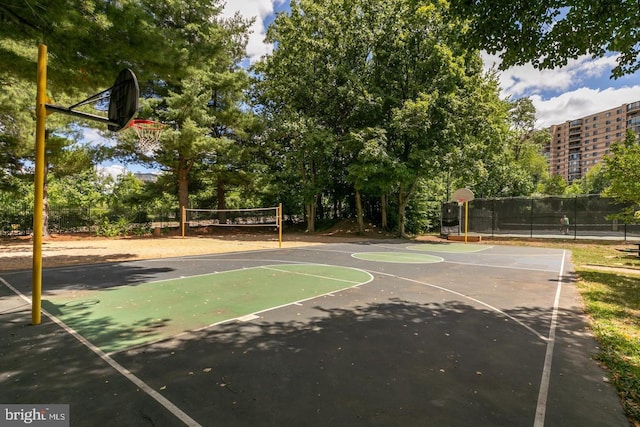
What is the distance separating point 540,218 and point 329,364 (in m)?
23.8

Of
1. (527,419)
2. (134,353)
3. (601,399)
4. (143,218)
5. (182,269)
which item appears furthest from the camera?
(143,218)

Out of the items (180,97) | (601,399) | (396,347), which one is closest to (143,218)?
(180,97)

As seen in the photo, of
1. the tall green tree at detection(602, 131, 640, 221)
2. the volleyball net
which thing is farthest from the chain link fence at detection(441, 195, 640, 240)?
the volleyball net

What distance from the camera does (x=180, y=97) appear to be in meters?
19.2

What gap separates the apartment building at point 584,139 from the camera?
318 feet

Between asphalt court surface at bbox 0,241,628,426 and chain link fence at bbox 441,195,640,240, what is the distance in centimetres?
1735

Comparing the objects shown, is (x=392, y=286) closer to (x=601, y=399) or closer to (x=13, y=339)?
(x=601, y=399)

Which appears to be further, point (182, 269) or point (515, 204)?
point (515, 204)

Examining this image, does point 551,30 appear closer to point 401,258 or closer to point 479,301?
point 479,301

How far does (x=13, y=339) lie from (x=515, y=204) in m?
25.2

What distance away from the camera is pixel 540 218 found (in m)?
22.2

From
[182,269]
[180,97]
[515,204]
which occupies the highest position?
[180,97]

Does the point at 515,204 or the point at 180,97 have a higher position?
the point at 180,97

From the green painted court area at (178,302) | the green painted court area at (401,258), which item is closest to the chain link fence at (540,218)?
the green painted court area at (401,258)
